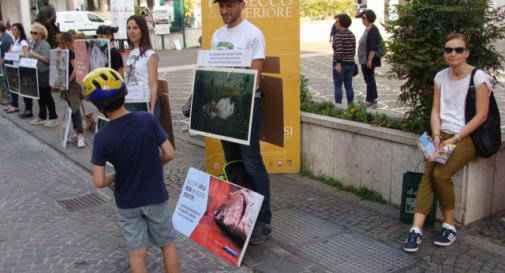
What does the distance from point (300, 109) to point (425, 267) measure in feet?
9.15

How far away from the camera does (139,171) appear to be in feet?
10.7

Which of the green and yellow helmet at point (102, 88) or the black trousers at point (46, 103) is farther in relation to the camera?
the black trousers at point (46, 103)

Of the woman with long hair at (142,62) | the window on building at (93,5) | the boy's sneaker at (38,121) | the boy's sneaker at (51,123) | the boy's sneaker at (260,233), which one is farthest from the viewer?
the window on building at (93,5)

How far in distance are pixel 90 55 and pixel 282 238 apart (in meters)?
3.79

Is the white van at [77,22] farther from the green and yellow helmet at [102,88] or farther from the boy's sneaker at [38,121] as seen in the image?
the green and yellow helmet at [102,88]

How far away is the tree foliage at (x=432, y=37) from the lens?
458 cm

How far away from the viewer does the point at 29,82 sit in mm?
9141

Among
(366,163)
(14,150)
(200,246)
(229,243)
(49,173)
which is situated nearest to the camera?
(229,243)

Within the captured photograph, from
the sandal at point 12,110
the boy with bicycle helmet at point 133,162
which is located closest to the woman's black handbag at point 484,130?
the boy with bicycle helmet at point 133,162

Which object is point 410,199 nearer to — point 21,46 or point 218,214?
point 218,214

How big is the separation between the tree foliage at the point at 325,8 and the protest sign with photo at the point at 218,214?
26807 millimetres

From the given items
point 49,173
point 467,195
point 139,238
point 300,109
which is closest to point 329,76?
point 300,109

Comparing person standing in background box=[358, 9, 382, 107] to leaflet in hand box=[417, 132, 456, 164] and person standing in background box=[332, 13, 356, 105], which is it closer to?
person standing in background box=[332, 13, 356, 105]

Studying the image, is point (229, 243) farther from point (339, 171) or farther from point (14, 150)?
point (14, 150)
